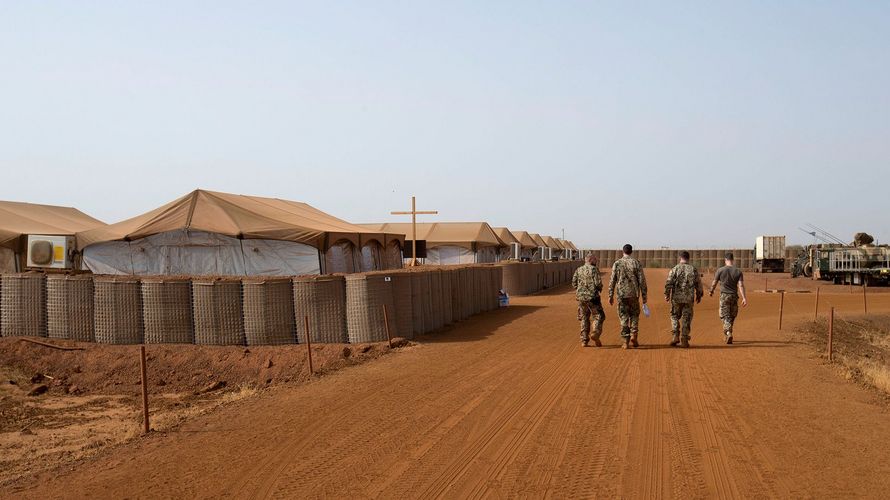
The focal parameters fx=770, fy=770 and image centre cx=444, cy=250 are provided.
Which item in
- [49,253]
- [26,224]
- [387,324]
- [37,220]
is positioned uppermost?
[37,220]

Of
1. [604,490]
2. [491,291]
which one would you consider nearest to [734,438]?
[604,490]

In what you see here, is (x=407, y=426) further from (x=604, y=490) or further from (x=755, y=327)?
(x=755, y=327)

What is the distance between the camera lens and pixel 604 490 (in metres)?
5.77

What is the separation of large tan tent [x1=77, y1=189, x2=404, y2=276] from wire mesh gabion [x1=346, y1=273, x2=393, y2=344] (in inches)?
406

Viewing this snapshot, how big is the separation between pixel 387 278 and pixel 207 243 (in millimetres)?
11533

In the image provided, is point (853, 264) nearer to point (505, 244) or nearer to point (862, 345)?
point (505, 244)

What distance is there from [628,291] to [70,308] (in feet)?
36.8

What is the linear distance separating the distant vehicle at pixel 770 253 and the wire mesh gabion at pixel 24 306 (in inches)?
2330

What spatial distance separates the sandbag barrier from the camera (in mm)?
14711

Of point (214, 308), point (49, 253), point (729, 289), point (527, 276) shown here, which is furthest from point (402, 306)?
point (527, 276)

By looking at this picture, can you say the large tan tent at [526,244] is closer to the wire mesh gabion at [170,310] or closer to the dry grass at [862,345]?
the dry grass at [862,345]

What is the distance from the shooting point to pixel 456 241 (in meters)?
50.7

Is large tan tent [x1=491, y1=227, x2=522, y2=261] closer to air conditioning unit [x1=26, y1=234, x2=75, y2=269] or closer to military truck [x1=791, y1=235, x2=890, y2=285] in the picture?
military truck [x1=791, y1=235, x2=890, y2=285]

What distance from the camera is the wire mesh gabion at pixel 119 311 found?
15.2 m
